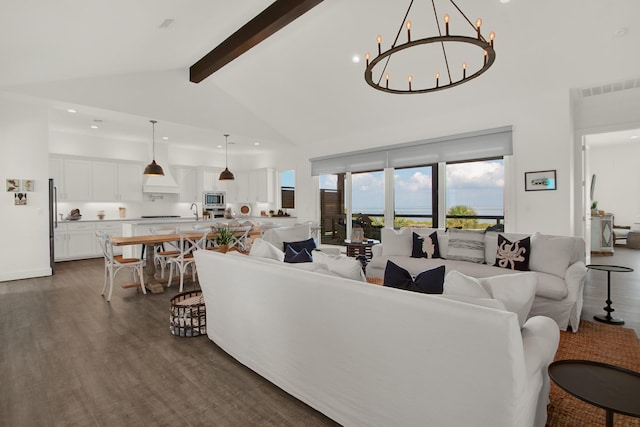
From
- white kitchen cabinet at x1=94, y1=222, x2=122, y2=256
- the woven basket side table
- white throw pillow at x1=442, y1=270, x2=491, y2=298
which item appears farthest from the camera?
white kitchen cabinet at x1=94, y1=222, x2=122, y2=256

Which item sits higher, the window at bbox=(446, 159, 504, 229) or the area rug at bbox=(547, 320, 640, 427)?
the window at bbox=(446, 159, 504, 229)

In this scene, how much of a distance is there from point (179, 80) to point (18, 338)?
15.3ft

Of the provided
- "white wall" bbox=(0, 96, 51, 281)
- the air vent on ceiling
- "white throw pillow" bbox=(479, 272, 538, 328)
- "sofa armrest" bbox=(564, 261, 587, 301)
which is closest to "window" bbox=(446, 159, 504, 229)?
the air vent on ceiling

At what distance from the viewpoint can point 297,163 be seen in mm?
8672

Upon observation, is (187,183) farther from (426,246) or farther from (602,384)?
(602,384)

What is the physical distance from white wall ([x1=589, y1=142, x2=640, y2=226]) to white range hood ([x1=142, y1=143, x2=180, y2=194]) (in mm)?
11526

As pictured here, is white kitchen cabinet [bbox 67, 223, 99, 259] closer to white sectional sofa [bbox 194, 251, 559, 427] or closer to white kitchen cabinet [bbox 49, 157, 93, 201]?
white kitchen cabinet [bbox 49, 157, 93, 201]

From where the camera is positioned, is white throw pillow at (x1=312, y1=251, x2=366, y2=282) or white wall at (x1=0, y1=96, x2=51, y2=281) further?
white wall at (x1=0, y1=96, x2=51, y2=281)

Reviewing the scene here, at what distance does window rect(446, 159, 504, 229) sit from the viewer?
5387 millimetres

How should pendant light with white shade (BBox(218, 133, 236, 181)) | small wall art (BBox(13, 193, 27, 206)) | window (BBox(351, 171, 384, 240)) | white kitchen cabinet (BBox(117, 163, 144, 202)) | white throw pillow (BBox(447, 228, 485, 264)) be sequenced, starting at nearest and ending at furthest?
white throw pillow (BBox(447, 228, 485, 264)) → small wall art (BBox(13, 193, 27, 206)) → window (BBox(351, 171, 384, 240)) → pendant light with white shade (BBox(218, 133, 236, 181)) → white kitchen cabinet (BBox(117, 163, 144, 202))

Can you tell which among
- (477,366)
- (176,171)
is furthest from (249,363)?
(176,171)

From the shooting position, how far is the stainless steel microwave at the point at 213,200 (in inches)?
365

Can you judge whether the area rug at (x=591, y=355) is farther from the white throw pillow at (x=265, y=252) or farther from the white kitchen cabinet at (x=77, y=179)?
the white kitchen cabinet at (x=77, y=179)

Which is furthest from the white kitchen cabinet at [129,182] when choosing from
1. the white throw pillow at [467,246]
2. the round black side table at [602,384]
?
the round black side table at [602,384]
